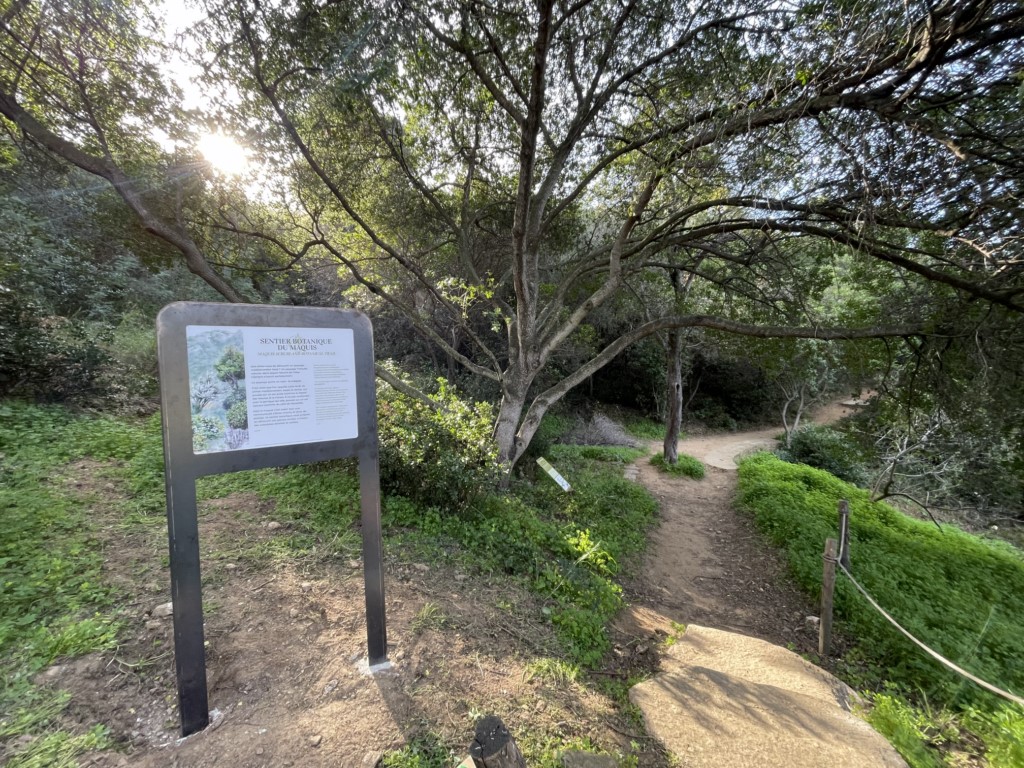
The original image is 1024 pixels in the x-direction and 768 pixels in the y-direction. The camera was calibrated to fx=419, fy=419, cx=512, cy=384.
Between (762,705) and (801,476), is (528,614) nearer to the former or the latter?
(762,705)

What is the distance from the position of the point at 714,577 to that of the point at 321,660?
5.38m

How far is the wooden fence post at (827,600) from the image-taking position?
428cm

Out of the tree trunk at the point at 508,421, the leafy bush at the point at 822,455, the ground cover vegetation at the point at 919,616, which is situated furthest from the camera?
the leafy bush at the point at 822,455

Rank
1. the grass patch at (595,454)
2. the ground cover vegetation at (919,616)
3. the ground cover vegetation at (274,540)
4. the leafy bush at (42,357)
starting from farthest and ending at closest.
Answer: the grass patch at (595,454), the leafy bush at (42,357), the ground cover vegetation at (919,616), the ground cover vegetation at (274,540)

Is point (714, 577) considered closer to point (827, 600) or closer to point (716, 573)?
point (716, 573)

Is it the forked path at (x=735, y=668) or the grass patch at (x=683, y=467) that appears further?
the grass patch at (x=683, y=467)

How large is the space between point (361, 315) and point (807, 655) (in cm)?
544

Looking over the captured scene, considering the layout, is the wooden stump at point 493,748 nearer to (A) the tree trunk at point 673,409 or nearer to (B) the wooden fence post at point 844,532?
(B) the wooden fence post at point 844,532

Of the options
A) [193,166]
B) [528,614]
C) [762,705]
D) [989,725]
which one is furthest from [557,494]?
[193,166]

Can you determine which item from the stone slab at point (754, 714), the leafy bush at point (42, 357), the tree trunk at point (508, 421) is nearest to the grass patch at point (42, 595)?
the leafy bush at point (42, 357)

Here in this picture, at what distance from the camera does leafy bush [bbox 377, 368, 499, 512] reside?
5172mm

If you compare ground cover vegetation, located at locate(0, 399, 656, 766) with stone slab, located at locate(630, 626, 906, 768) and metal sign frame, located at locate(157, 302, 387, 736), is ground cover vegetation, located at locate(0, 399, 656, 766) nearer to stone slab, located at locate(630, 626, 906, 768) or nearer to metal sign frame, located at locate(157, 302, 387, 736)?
metal sign frame, located at locate(157, 302, 387, 736)

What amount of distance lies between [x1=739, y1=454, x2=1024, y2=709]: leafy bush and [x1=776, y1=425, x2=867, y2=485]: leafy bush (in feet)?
16.2

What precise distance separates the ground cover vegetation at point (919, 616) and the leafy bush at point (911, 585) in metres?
0.01
